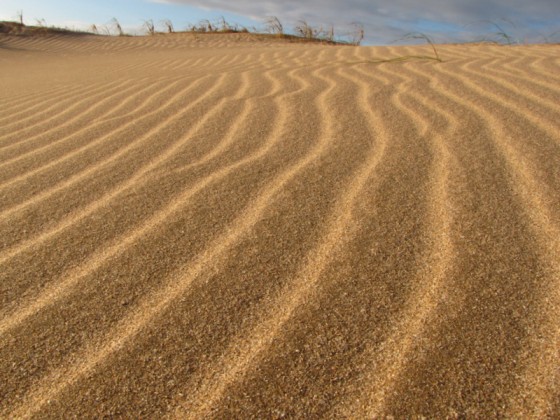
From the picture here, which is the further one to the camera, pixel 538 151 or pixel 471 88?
pixel 471 88

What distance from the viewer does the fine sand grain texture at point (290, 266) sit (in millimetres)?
857

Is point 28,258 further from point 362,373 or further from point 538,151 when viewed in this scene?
point 538,151

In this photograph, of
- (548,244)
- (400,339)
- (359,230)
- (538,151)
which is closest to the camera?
(400,339)

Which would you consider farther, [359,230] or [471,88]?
[471,88]

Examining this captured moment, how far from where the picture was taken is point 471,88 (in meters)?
2.86

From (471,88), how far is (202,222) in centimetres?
211

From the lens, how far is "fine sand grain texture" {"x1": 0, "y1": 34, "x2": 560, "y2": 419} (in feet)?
2.81

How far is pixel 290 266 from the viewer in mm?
1212

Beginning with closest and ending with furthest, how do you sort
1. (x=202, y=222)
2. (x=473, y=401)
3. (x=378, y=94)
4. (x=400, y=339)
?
1. (x=473, y=401)
2. (x=400, y=339)
3. (x=202, y=222)
4. (x=378, y=94)

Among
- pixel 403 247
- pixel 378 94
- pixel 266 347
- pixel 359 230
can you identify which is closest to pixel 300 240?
pixel 359 230

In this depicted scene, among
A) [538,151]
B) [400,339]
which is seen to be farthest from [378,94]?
[400,339]

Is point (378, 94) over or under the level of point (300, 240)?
under

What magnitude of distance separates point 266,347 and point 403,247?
0.50m

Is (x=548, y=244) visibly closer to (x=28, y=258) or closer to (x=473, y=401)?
(x=473, y=401)
